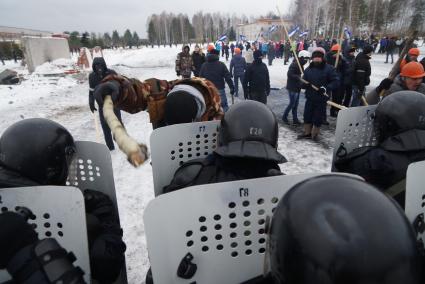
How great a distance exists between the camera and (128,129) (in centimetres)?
723

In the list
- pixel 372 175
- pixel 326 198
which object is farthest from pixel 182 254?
pixel 372 175

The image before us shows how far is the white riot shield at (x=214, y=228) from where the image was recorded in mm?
1169

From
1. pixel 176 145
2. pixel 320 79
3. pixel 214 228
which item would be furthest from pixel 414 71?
pixel 214 228

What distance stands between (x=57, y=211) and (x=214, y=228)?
76 cm

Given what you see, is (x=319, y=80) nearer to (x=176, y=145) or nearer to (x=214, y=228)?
(x=176, y=145)

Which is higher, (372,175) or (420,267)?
(420,267)

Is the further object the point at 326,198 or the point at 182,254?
the point at 182,254

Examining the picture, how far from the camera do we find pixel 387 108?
6.92 ft

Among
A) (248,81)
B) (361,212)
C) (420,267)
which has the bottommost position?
(248,81)

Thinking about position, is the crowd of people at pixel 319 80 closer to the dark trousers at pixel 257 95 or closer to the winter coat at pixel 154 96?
the dark trousers at pixel 257 95

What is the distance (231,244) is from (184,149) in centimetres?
109

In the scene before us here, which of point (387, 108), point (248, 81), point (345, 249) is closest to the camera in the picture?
point (345, 249)

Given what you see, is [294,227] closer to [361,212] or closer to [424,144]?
[361,212]

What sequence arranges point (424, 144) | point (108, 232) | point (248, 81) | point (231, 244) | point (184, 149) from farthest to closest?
point (248, 81), point (184, 149), point (424, 144), point (108, 232), point (231, 244)
